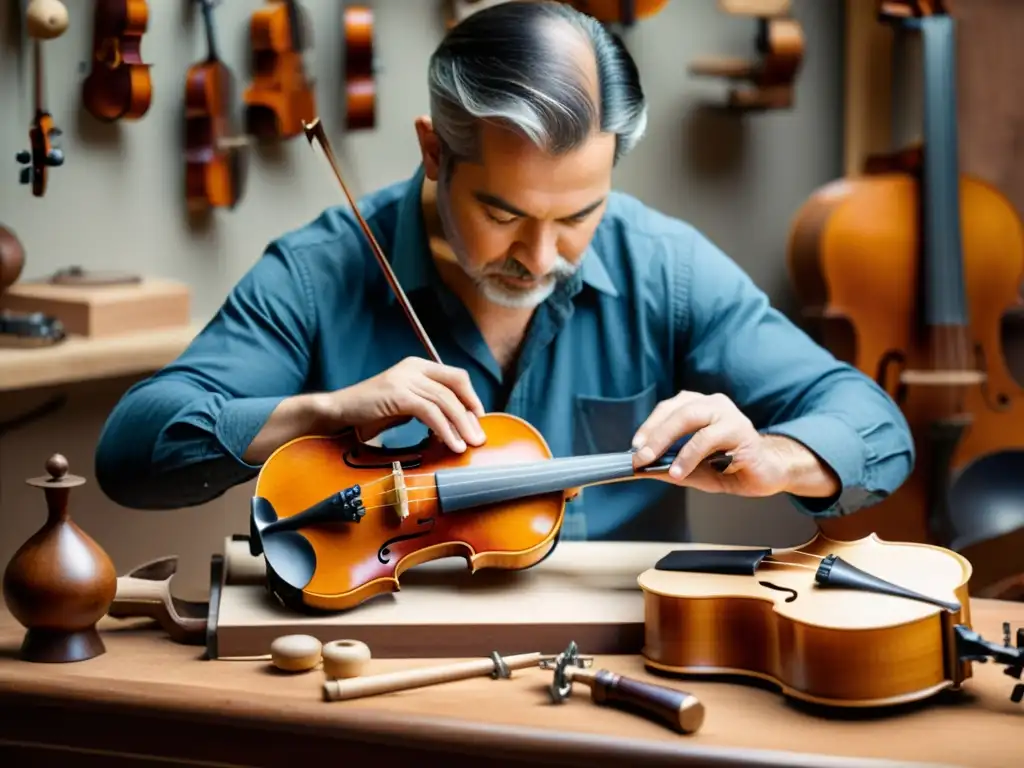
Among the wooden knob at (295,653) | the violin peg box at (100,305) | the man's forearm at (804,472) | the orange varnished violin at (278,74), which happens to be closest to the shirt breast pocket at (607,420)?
the man's forearm at (804,472)

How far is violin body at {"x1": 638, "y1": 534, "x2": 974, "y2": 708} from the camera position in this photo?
4.28 ft

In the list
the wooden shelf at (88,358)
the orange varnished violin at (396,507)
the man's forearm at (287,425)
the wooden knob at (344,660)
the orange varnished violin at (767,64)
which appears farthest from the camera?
the orange varnished violin at (767,64)

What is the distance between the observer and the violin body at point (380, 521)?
150 cm

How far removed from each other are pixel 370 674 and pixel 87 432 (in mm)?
1335

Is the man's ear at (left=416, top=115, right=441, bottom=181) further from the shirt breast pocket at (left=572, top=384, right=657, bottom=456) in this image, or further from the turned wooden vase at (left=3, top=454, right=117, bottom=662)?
the turned wooden vase at (left=3, top=454, right=117, bottom=662)

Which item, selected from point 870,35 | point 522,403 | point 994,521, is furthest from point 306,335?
point 870,35

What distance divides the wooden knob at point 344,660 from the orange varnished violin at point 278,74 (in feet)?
4.91

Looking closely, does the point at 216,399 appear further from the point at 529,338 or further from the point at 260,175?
the point at 260,175

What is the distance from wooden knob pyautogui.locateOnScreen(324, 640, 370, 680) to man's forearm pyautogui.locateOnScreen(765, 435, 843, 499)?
0.58 m

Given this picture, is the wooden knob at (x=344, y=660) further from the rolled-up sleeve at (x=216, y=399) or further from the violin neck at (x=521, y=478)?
the rolled-up sleeve at (x=216, y=399)

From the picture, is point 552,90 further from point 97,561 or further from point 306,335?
point 97,561

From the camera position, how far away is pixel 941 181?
273cm

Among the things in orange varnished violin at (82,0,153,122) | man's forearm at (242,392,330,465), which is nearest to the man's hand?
man's forearm at (242,392,330,465)

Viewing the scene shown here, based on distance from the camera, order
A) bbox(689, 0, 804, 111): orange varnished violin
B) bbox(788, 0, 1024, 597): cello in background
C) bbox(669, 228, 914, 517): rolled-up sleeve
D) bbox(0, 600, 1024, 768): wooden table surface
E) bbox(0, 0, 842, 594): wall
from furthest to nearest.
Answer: bbox(689, 0, 804, 111): orange varnished violin → bbox(788, 0, 1024, 597): cello in background → bbox(0, 0, 842, 594): wall → bbox(669, 228, 914, 517): rolled-up sleeve → bbox(0, 600, 1024, 768): wooden table surface
